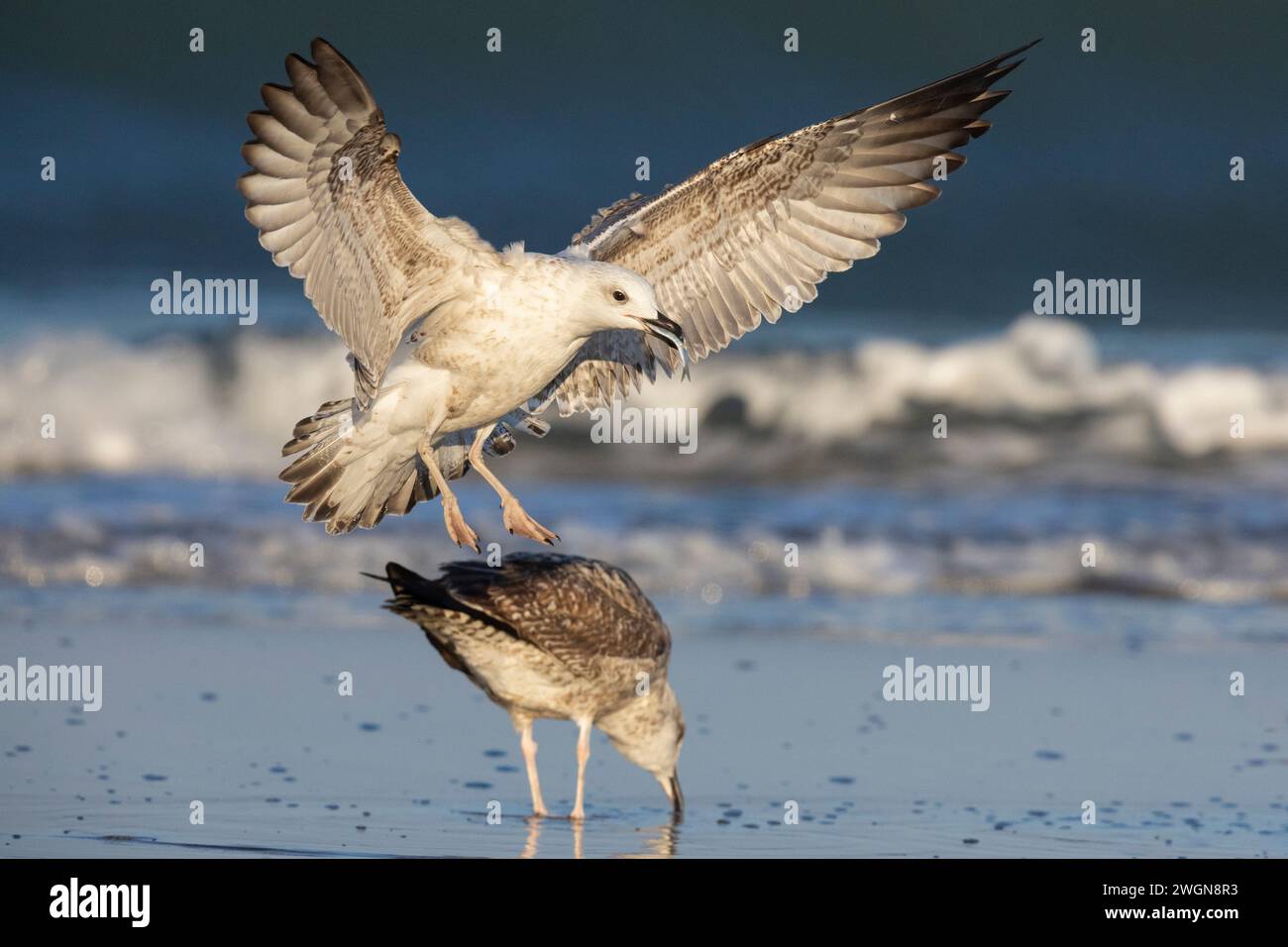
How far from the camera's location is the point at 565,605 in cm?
659

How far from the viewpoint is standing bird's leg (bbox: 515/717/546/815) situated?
6.30m

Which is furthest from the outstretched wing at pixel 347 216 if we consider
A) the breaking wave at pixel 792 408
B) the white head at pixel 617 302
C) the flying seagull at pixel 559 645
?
the breaking wave at pixel 792 408

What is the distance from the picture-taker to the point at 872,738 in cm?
725

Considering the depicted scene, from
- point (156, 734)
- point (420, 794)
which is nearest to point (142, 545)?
point (156, 734)

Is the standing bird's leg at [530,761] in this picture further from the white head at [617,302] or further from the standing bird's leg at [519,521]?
the white head at [617,302]

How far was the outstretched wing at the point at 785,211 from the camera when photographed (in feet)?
21.6

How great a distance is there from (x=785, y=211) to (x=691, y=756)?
2.02 meters

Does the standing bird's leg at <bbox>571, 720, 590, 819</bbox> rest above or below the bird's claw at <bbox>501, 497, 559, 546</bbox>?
below

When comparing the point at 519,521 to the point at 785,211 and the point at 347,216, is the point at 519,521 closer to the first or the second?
the point at 347,216

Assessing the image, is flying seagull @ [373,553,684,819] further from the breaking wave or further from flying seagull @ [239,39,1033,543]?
the breaking wave

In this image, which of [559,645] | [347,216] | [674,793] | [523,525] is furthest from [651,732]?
[347,216]

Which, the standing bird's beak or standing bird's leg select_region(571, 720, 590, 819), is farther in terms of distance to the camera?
the standing bird's beak

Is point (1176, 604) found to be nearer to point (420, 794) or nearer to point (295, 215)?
point (420, 794)

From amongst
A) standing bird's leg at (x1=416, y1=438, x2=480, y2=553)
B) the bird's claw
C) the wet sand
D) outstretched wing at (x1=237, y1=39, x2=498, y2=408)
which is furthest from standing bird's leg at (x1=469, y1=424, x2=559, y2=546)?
the wet sand
